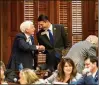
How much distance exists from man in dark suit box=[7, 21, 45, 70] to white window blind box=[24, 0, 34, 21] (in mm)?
1362

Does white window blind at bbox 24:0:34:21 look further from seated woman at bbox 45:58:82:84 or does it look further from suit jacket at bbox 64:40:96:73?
seated woman at bbox 45:58:82:84

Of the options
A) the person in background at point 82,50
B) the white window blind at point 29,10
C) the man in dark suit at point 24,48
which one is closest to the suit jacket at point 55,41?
the man in dark suit at point 24,48

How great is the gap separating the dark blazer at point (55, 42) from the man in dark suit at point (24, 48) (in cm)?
11

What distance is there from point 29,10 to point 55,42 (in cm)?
137

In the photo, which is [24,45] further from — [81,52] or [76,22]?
[76,22]

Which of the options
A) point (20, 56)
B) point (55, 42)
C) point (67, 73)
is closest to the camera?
point (67, 73)

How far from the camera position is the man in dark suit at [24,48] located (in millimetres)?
5047

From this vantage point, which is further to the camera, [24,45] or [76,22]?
[76,22]

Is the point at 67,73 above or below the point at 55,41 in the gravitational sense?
below

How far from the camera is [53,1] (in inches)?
254

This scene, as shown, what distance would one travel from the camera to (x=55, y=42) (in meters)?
5.25

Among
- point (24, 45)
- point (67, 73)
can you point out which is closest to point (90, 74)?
point (67, 73)

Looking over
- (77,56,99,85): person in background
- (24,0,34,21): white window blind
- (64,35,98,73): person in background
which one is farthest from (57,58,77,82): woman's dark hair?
(24,0,34,21): white window blind

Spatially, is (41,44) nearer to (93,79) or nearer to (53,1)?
(53,1)
